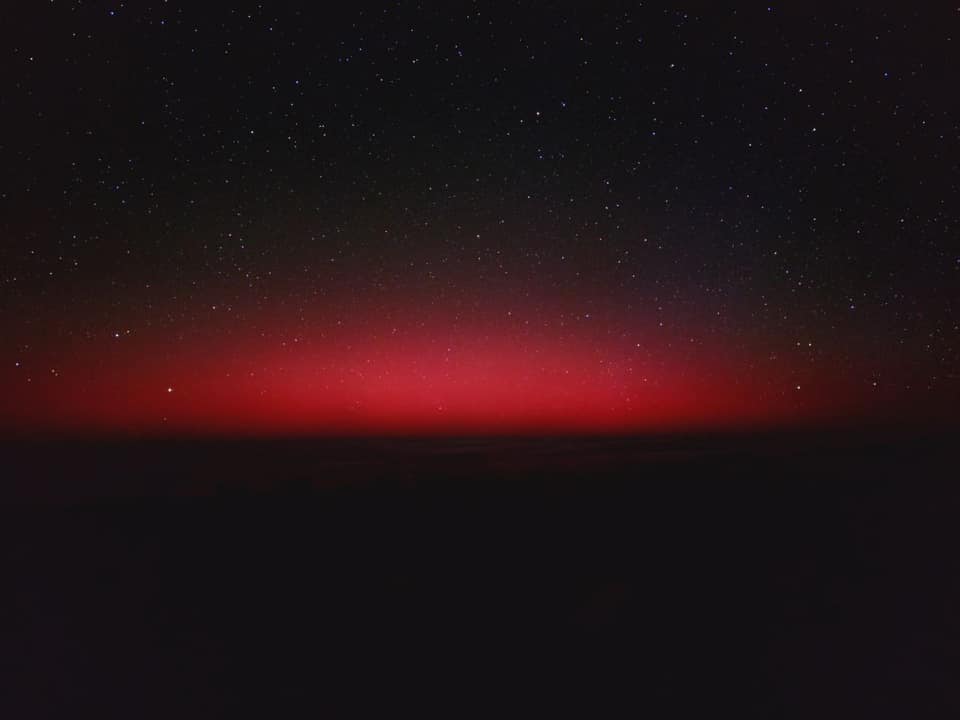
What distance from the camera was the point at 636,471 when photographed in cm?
768

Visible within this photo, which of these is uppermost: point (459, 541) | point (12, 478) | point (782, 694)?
point (12, 478)

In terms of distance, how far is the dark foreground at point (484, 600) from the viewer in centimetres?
285

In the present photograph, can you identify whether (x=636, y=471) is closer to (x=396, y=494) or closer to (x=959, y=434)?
(x=396, y=494)

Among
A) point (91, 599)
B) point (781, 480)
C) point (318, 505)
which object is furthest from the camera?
point (781, 480)

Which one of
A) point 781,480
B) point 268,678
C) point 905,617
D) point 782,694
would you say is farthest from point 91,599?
point 781,480

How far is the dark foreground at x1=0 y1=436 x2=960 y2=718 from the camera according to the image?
285cm

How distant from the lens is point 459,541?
4883 mm

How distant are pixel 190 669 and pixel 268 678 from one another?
0.41 metres

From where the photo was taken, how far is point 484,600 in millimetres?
3863

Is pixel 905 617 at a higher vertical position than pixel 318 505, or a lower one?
lower

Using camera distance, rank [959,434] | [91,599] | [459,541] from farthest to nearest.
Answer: [959,434]
[459,541]
[91,599]

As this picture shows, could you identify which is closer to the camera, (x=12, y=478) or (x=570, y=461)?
(x=12, y=478)

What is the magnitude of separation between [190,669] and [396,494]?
129 inches

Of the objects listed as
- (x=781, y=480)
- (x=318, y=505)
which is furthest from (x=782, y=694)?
(x=781, y=480)
